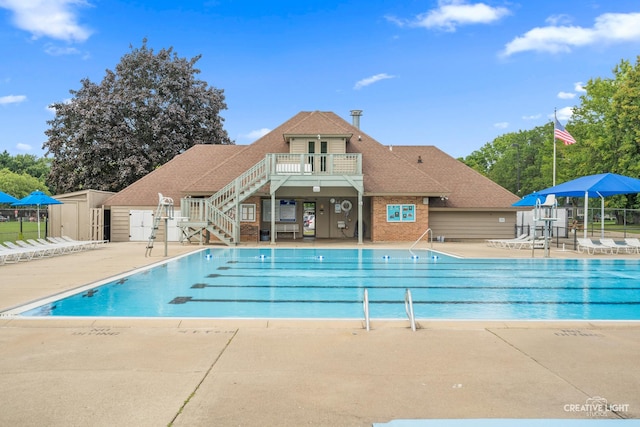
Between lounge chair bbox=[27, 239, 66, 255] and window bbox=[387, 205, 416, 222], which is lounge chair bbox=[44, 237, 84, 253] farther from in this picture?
window bbox=[387, 205, 416, 222]

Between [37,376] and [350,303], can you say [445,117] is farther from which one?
[37,376]

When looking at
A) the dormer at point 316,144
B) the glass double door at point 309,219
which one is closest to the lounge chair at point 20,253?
the dormer at point 316,144

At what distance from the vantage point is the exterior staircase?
23984 millimetres

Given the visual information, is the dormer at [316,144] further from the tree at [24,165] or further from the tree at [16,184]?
the tree at [24,165]

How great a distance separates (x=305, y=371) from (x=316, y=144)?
72.0 feet

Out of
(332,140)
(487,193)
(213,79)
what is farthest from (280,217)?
(213,79)

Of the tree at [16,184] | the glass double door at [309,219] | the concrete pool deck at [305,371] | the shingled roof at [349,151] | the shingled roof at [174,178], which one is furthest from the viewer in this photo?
the tree at [16,184]

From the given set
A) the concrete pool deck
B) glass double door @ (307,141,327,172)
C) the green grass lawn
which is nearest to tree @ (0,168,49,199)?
the green grass lawn

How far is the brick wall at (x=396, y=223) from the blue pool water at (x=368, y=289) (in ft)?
26.8

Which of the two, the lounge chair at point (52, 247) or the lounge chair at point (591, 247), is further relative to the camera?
the lounge chair at point (591, 247)

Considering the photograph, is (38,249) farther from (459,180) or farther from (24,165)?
(24,165)

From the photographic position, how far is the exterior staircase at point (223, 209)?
78.7 feet

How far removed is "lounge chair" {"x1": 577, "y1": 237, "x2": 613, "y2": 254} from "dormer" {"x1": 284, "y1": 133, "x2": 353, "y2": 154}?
1242 cm

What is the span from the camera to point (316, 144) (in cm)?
2619
